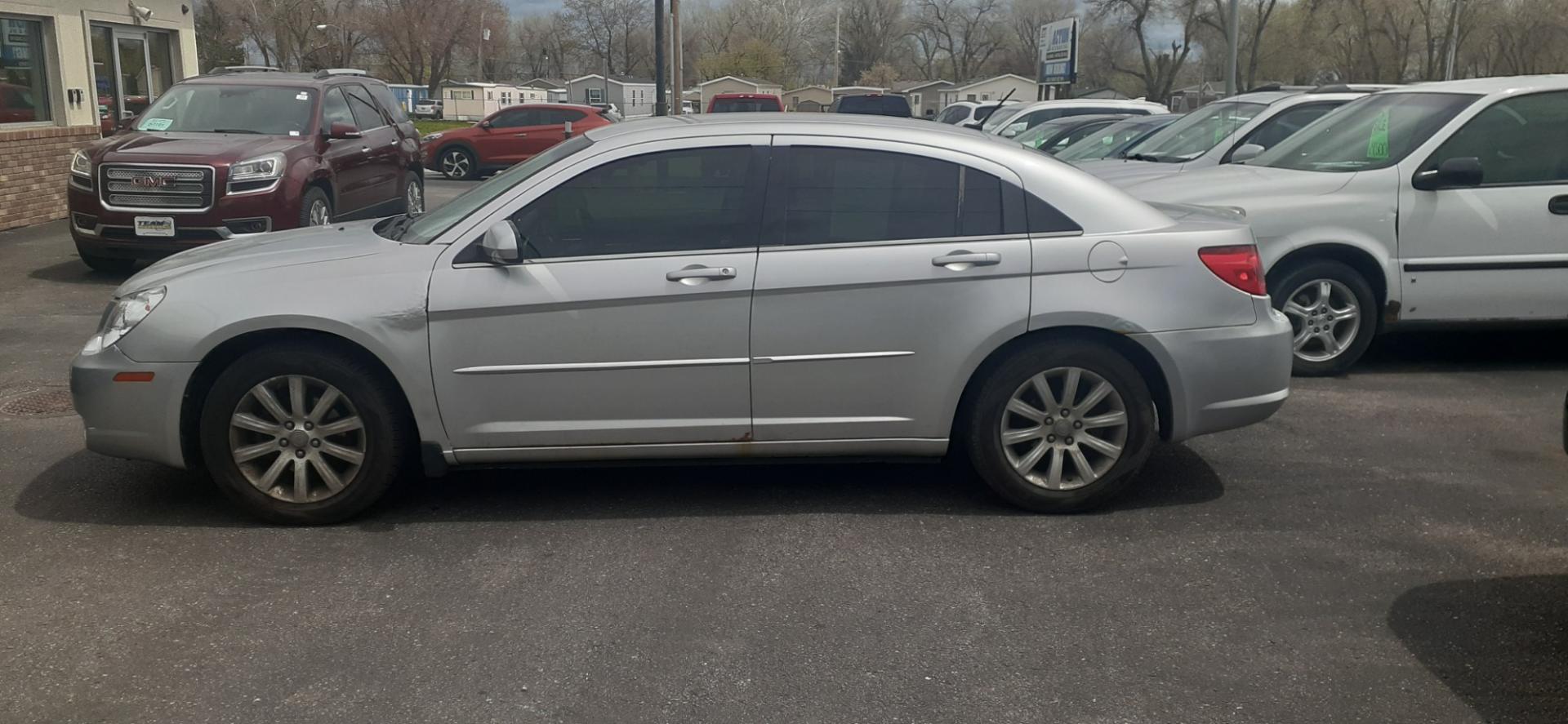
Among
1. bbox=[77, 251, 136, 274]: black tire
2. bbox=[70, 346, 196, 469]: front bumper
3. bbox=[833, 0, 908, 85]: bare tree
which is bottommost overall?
bbox=[77, 251, 136, 274]: black tire

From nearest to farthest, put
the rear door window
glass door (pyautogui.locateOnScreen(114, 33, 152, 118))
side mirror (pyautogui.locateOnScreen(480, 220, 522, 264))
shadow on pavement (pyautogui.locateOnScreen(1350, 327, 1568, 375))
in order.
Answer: side mirror (pyautogui.locateOnScreen(480, 220, 522, 264)) → the rear door window → shadow on pavement (pyautogui.locateOnScreen(1350, 327, 1568, 375)) → glass door (pyautogui.locateOnScreen(114, 33, 152, 118))

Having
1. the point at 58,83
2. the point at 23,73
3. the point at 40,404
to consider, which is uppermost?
the point at 23,73

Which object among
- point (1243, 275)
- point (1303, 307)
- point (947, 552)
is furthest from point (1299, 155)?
point (947, 552)

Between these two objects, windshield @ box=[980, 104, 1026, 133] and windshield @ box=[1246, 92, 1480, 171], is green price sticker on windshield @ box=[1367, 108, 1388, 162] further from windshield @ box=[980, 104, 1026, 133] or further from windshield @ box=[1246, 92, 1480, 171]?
windshield @ box=[980, 104, 1026, 133]

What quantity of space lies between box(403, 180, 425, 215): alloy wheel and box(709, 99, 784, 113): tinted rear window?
38.6 ft

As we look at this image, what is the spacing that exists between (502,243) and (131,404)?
1542 mm

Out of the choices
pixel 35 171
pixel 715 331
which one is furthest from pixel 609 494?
pixel 35 171

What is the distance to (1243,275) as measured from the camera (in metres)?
5.18

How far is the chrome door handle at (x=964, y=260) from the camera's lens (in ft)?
16.4

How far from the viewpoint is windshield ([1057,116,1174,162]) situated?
14.0m

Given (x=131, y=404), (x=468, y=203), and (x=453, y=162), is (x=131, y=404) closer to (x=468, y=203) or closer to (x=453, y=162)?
(x=468, y=203)

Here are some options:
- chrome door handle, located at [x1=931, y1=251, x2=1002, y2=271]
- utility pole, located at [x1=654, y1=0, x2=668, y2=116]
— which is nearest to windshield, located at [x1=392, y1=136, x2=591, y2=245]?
chrome door handle, located at [x1=931, y1=251, x2=1002, y2=271]

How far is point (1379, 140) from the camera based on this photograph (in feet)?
25.7

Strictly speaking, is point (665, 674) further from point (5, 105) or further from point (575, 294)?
point (5, 105)
